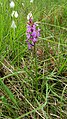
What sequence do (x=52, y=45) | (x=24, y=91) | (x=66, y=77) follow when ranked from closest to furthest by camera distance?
(x=24, y=91) → (x=66, y=77) → (x=52, y=45)

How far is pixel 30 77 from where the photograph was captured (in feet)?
4.60

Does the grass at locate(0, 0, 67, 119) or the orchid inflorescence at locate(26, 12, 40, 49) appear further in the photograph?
the grass at locate(0, 0, 67, 119)

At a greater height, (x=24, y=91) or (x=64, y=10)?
(x=64, y=10)

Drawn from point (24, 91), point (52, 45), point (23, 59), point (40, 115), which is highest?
point (52, 45)

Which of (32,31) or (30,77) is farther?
(30,77)

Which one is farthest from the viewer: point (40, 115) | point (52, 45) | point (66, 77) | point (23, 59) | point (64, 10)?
point (64, 10)

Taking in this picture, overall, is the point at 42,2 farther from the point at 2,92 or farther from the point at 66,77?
the point at 2,92

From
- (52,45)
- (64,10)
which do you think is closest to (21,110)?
(52,45)

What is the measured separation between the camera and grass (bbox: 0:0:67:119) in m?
1.24

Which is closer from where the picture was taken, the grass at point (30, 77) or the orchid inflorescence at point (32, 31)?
the orchid inflorescence at point (32, 31)

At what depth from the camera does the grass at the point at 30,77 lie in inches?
48.6

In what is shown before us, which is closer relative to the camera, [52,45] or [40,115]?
[40,115]

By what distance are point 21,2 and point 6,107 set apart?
4.65 ft

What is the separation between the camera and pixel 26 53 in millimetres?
1672
